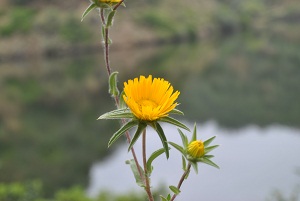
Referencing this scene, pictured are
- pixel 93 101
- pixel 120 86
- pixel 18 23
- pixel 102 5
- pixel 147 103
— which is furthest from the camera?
pixel 18 23

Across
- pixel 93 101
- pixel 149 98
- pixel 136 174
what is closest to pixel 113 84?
pixel 149 98

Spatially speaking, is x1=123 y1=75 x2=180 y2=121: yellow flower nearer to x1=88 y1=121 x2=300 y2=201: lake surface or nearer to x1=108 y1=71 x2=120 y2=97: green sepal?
x1=108 y1=71 x2=120 y2=97: green sepal

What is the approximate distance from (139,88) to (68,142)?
18791mm

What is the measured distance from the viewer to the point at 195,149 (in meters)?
1.37

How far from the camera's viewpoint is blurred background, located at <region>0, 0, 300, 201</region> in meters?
13.8

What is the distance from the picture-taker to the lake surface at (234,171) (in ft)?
41.1

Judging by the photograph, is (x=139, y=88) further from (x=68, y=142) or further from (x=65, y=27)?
(x=65, y=27)

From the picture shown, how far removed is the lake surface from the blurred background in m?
0.05

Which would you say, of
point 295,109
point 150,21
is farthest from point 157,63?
point 150,21

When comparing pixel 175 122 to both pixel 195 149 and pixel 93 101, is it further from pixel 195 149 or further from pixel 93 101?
pixel 93 101

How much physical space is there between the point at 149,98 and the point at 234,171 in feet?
43.4

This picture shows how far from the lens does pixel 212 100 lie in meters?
25.9

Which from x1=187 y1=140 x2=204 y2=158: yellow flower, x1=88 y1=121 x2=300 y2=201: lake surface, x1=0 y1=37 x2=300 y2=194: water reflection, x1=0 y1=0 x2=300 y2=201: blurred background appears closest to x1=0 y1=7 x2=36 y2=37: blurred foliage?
x1=0 y1=0 x2=300 y2=201: blurred background

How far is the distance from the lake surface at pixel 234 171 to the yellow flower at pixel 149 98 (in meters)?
9.85
